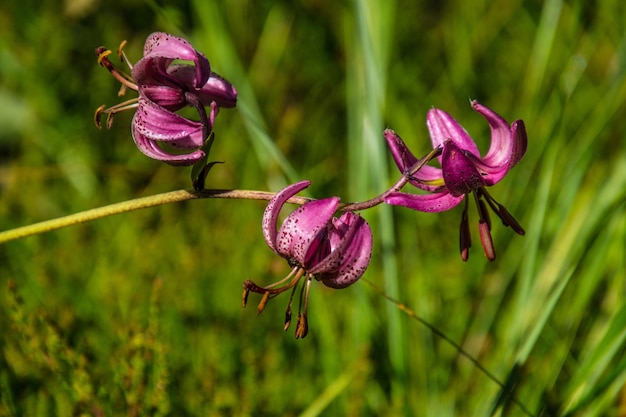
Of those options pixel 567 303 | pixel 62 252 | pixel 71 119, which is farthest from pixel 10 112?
pixel 567 303

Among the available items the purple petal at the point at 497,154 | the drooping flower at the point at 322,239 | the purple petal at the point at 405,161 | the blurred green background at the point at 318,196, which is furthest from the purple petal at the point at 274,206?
the blurred green background at the point at 318,196

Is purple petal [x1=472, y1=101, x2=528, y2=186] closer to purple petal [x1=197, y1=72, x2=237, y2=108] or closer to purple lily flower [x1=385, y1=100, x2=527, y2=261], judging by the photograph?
purple lily flower [x1=385, y1=100, x2=527, y2=261]

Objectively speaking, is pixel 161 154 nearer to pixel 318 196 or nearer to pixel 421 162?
pixel 421 162

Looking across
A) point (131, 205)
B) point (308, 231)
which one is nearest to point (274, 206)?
point (308, 231)

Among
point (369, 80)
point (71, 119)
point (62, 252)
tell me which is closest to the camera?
point (369, 80)

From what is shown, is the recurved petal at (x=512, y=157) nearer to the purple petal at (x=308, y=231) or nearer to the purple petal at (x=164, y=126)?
the purple petal at (x=308, y=231)

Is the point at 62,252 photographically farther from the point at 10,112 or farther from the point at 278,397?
the point at 278,397

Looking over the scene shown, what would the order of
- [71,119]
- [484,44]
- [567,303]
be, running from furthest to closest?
1. [484,44]
2. [71,119]
3. [567,303]
